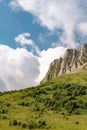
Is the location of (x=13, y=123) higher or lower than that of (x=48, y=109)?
lower

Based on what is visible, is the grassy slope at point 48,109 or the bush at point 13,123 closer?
the bush at point 13,123

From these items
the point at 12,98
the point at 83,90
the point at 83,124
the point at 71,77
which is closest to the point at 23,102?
the point at 12,98

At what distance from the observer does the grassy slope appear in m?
78.2

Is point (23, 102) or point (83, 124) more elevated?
point (23, 102)

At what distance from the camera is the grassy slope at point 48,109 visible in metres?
78.2

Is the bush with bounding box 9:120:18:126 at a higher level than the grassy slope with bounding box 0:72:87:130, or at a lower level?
lower

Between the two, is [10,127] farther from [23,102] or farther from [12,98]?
[12,98]

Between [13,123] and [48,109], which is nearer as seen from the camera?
[13,123]

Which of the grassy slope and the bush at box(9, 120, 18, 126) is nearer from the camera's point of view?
the bush at box(9, 120, 18, 126)

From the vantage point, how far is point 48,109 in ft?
357

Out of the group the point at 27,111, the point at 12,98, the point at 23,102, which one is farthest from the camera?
the point at 12,98

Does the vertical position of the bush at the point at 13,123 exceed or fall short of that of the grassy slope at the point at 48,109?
it falls short

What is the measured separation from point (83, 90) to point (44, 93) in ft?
52.9

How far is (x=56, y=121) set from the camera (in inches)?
3255
